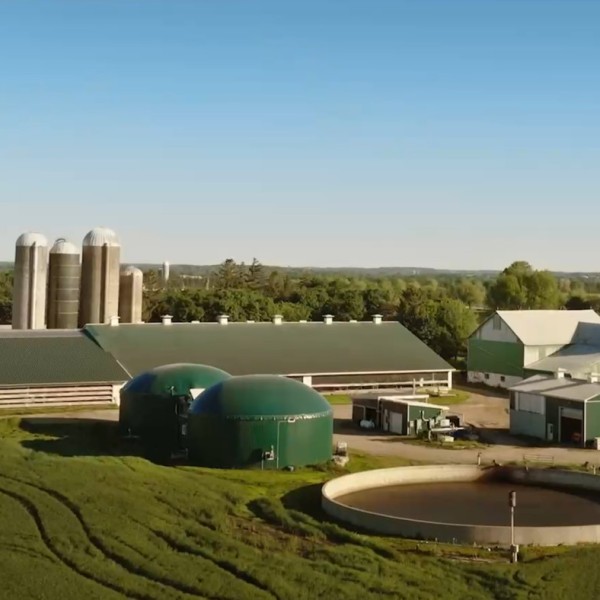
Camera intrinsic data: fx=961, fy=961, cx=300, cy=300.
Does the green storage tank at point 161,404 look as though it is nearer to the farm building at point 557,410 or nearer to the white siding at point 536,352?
the farm building at point 557,410

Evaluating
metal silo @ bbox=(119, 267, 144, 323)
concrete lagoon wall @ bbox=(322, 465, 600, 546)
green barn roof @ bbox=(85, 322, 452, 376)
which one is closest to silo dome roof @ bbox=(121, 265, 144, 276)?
metal silo @ bbox=(119, 267, 144, 323)

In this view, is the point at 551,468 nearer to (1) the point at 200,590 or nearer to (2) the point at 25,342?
(1) the point at 200,590

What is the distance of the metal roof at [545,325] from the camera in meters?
56.4

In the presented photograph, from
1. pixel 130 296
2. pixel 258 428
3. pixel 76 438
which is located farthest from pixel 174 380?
pixel 130 296

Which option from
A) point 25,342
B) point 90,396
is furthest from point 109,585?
point 25,342

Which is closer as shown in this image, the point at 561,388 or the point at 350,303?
the point at 561,388

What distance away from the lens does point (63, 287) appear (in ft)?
193

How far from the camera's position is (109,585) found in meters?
20.0

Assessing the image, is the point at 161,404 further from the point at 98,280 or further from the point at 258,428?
the point at 98,280

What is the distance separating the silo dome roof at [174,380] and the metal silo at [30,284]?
70.6 feet

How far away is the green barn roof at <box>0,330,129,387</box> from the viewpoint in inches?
1780

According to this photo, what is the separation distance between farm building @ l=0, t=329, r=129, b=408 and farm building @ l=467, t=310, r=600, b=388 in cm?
2319

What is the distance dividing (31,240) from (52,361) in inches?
593

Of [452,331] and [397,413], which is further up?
[452,331]
